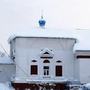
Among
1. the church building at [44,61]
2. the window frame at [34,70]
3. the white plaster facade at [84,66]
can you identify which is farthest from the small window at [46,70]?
the white plaster facade at [84,66]

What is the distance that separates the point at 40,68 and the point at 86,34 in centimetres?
630

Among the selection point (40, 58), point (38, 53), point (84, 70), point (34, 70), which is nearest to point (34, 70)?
point (34, 70)

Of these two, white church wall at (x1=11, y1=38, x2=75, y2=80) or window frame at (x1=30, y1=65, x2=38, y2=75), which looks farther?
window frame at (x1=30, y1=65, x2=38, y2=75)

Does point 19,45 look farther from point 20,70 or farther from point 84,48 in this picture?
point 84,48

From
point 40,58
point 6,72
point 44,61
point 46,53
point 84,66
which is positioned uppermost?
point 46,53

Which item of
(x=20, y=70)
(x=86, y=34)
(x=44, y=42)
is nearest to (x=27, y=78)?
(x=20, y=70)

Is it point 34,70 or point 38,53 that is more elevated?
point 38,53

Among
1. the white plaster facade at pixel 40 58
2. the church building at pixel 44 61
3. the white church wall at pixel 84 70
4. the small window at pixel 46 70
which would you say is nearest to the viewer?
the white church wall at pixel 84 70

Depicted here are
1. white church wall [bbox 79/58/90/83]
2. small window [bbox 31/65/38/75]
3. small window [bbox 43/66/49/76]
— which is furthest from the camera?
small window [bbox 43/66/49/76]

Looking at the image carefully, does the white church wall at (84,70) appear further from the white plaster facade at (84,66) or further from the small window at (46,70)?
the small window at (46,70)

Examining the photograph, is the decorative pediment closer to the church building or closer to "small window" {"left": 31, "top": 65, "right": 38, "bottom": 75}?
the church building

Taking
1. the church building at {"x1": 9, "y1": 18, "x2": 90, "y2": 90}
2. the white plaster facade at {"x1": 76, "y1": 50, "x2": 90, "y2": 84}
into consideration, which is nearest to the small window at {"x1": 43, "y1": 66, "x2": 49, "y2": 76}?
the church building at {"x1": 9, "y1": 18, "x2": 90, "y2": 90}

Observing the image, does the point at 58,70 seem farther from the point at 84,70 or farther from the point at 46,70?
the point at 84,70

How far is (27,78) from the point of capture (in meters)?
40.2
